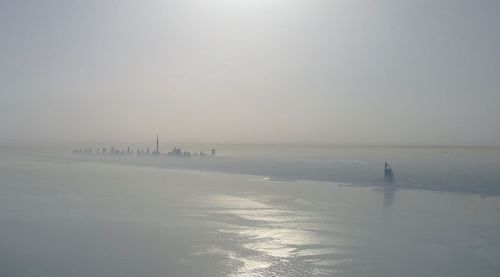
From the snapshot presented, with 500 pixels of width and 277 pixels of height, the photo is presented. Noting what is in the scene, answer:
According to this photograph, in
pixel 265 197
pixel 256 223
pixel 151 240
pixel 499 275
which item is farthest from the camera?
pixel 265 197

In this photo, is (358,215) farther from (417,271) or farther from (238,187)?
(238,187)

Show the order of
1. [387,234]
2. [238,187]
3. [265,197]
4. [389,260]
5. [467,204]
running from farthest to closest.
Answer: [238,187] → [265,197] → [467,204] → [387,234] → [389,260]

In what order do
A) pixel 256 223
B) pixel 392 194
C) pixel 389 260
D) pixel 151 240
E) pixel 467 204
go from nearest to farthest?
pixel 389 260, pixel 151 240, pixel 256 223, pixel 467 204, pixel 392 194

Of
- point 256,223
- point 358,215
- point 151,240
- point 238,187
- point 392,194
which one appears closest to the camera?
point 151,240

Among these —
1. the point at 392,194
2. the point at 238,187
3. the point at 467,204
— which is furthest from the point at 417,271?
the point at 238,187

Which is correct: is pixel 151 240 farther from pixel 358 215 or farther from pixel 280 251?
pixel 358 215

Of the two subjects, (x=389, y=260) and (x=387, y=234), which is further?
(x=387, y=234)

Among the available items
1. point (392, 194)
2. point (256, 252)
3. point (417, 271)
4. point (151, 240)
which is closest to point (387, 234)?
point (417, 271)

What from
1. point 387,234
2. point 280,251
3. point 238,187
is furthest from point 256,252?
point 238,187
